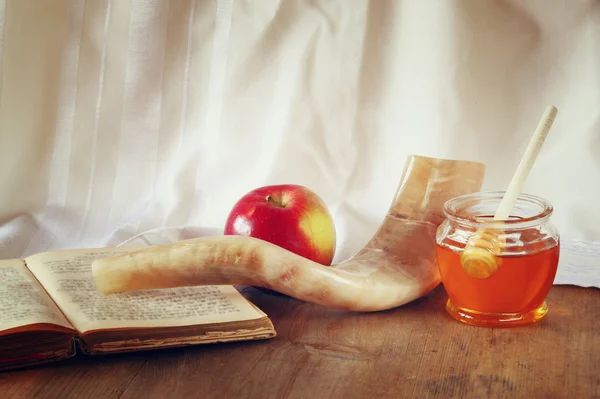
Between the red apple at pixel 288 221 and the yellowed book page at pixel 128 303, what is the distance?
0.10 metres

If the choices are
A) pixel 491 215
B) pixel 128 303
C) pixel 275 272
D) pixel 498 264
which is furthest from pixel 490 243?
pixel 128 303

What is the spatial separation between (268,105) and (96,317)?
57 cm

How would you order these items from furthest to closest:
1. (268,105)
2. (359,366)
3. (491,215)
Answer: (268,105), (491,215), (359,366)

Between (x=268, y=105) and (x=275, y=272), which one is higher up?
(x=268, y=105)

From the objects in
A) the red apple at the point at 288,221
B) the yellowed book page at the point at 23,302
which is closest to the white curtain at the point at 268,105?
the red apple at the point at 288,221

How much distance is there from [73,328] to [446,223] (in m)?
0.45

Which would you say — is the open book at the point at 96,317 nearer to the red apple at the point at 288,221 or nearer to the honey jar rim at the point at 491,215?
the red apple at the point at 288,221

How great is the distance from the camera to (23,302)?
0.83 meters

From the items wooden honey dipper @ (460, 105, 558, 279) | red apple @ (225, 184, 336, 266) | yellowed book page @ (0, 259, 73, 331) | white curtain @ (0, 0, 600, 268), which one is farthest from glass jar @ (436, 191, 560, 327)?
yellowed book page @ (0, 259, 73, 331)

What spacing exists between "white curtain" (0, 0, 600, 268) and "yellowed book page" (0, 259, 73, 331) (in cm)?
28

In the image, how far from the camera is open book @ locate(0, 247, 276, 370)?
766mm

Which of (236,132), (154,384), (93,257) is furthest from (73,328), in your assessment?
(236,132)

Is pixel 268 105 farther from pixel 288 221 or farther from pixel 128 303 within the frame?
pixel 128 303

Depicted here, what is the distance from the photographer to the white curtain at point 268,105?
1155 mm
